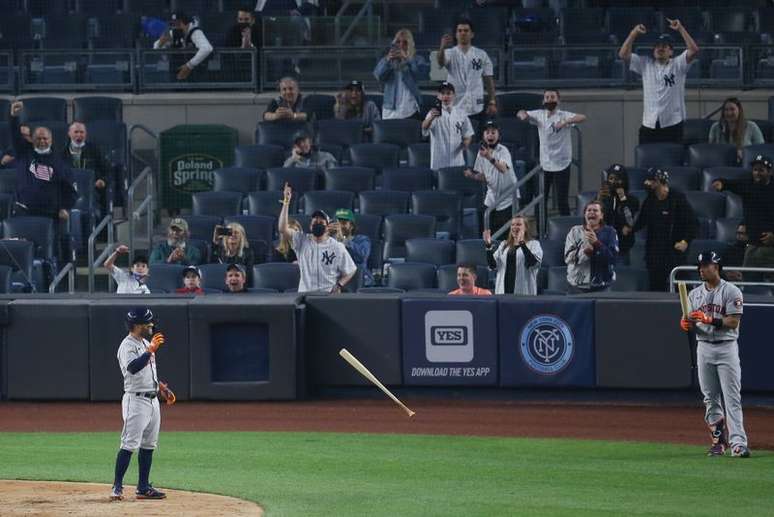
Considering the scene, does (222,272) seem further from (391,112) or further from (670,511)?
(670,511)

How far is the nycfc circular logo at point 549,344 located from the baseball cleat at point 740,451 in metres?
3.63

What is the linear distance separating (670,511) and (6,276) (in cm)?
962

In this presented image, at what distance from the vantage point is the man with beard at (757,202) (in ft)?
57.8

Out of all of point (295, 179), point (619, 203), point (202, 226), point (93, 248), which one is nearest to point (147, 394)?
point (202, 226)

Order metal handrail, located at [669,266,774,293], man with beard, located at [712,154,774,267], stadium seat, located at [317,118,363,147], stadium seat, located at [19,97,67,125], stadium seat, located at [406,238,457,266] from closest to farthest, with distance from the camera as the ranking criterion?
metal handrail, located at [669,266,774,293] < man with beard, located at [712,154,774,267] < stadium seat, located at [406,238,457,266] < stadium seat, located at [317,118,363,147] < stadium seat, located at [19,97,67,125]

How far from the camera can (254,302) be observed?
17.2 m

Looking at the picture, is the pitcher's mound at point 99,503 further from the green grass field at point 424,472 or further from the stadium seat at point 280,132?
the stadium seat at point 280,132

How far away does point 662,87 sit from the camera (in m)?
20.6

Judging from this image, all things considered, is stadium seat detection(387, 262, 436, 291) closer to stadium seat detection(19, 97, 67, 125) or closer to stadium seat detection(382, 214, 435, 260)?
stadium seat detection(382, 214, 435, 260)

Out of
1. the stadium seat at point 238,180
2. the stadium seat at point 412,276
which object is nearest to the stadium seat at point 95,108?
the stadium seat at point 238,180

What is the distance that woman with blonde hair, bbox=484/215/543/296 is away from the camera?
17328 millimetres

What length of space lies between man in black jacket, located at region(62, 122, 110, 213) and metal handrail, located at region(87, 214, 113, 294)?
40cm

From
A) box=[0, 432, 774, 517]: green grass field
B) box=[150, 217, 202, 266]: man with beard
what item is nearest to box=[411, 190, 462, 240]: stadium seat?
box=[150, 217, 202, 266]: man with beard

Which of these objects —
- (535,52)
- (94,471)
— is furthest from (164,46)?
(94,471)
